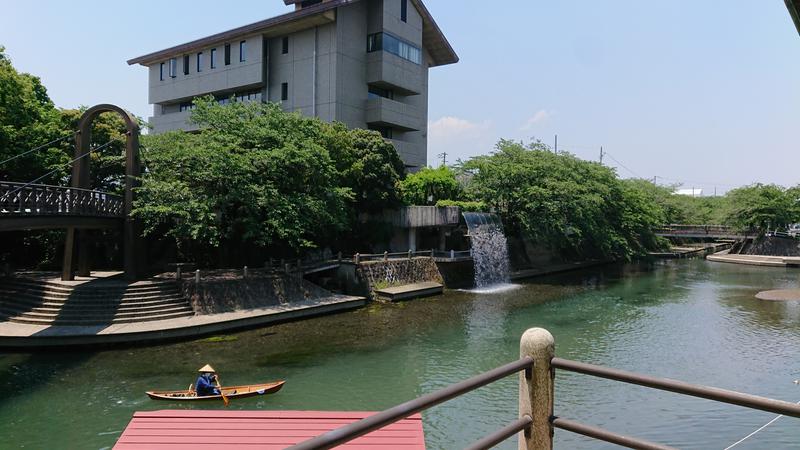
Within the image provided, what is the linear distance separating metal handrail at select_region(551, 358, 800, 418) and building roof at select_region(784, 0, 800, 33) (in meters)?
2.56

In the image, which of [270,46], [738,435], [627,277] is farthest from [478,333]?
[270,46]

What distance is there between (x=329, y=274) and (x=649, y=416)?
20.4m

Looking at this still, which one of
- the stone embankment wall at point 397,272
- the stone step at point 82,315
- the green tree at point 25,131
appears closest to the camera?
the stone step at point 82,315

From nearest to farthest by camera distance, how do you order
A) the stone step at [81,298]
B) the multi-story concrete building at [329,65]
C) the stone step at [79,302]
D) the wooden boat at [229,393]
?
the wooden boat at [229,393] → the stone step at [79,302] → the stone step at [81,298] → the multi-story concrete building at [329,65]

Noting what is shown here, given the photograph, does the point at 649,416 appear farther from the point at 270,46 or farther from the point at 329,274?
the point at 270,46

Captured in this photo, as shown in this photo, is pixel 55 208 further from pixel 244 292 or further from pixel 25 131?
pixel 25 131

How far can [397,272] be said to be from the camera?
32000 millimetres

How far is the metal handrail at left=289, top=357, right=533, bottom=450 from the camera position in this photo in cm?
219

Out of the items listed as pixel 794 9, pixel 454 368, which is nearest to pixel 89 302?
pixel 454 368

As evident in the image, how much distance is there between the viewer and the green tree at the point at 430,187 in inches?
1523

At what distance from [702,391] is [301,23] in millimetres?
41432

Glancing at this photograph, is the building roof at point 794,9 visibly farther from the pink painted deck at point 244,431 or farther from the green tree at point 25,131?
the green tree at point 25,131

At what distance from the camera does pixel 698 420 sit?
43.3ft

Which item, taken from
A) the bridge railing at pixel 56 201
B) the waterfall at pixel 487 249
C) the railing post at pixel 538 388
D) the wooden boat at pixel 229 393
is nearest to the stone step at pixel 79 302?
the bridge railing at pixel 56 201
